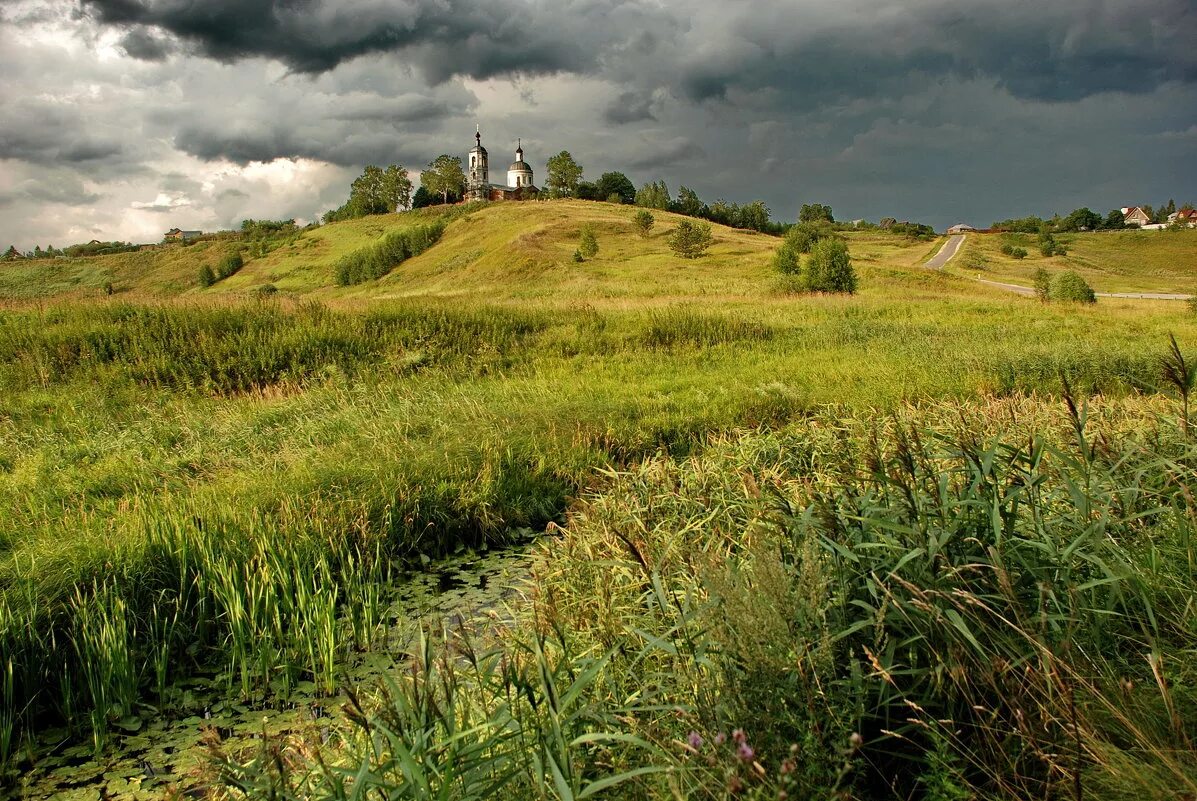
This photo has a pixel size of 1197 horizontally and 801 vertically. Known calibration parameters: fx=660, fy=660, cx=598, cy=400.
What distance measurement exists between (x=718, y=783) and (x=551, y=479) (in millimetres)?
6340

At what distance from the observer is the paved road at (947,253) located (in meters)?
63.5

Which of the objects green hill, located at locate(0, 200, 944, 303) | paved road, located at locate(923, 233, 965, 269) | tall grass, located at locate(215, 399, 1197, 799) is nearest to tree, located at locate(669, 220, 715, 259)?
green hill, located at locate(0, 200, 944, 303)

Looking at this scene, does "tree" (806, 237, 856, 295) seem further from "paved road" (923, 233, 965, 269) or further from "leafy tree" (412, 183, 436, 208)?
"leafy tree" (412, 183, 436, 208)

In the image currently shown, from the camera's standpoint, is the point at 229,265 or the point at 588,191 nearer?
the point at 229,265

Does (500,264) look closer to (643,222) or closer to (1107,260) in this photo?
(643,222)

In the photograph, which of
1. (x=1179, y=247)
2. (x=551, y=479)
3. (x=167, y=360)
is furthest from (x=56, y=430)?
(x=1179, y=247)

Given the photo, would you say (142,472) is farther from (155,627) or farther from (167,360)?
(167,360)

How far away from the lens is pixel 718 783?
207 centimetres

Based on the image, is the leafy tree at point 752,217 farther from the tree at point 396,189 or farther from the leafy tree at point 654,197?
the tree at point 396,189

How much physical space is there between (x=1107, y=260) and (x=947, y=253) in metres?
18.7

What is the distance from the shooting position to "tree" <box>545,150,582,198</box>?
101 m

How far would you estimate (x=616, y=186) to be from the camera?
118 m

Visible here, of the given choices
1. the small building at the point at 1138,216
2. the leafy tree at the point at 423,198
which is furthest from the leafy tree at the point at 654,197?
the small building at the point at 1138,216

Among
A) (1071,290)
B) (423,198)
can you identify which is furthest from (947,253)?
(423,198)
